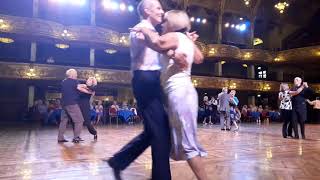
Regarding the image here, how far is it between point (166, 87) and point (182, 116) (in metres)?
0.25

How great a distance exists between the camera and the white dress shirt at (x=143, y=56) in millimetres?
2350

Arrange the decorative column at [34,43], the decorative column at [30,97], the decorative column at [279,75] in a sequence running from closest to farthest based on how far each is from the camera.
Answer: the decorative column at [30,97] → the decorative column at [34,43] → the decorative column at [279,75]

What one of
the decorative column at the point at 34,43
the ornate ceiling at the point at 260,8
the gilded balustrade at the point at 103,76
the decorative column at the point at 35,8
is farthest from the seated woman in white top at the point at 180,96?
the ornate ceiling at the point at 260,8

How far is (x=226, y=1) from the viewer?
932 inches

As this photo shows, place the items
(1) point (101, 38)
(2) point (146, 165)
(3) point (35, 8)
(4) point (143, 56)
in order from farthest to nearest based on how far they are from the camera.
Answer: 1. (1) point (101, 38)
2. (3) point (35, 8)
3. (2) point (146, 165)
4. (4) point (143, 56)

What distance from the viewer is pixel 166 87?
7.55 feet

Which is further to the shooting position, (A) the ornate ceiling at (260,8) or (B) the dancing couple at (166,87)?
(A) the ornate ceiling at (260,8)

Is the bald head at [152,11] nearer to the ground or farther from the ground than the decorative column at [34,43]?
nearer to the ground

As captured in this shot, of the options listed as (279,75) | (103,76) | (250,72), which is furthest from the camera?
(279,75)

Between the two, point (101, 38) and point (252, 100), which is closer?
point (101, 38)

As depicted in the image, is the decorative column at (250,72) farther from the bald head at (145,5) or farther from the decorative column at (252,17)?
the bald head at (145,5)

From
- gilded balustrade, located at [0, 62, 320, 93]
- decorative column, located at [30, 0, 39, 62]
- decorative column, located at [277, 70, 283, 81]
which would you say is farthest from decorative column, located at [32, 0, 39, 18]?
decorative column, located at [277, 70, 283, 81]

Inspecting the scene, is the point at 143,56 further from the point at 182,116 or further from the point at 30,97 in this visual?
the point at 30,97

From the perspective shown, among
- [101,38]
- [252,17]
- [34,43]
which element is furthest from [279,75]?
[34,43]
